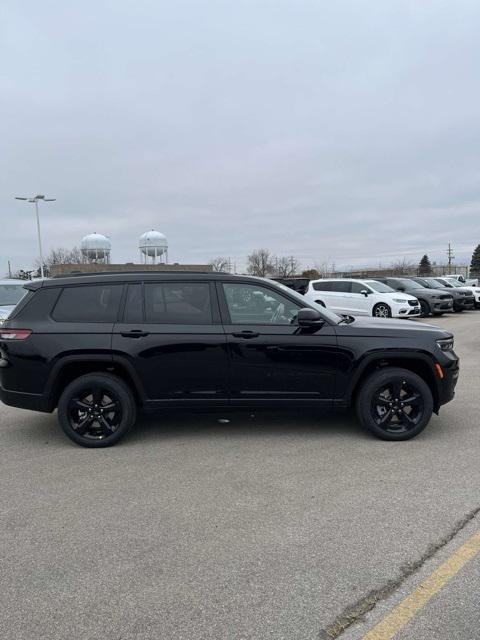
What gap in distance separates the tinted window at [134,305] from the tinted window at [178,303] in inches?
2.6

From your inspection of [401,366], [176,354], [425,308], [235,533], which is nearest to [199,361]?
[176,354]

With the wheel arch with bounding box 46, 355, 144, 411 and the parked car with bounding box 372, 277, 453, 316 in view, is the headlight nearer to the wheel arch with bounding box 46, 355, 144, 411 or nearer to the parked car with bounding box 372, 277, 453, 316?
the wheel arch with bounding box 46, 355, 144, 411

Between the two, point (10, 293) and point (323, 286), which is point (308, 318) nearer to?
point (10, 293)

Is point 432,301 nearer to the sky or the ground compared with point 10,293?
nearer to the ground

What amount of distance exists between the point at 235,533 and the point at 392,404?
96.6 inches

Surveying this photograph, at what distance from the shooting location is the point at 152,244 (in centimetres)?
5181

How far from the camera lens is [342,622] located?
2400 millimetres

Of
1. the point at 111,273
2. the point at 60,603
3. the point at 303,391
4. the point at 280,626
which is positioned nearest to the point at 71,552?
the point at 60,603

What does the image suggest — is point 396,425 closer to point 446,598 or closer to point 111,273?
point 446,598

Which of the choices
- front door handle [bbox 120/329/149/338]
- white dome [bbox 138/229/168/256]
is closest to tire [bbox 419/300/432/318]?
front door handle [bbox 120/329/149/338]

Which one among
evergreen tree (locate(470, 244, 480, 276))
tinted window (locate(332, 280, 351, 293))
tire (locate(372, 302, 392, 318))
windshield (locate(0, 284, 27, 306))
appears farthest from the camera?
evergreen tree (locate(470, 244, 480, 276))

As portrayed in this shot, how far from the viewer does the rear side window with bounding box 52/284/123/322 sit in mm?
5055

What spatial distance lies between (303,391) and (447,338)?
1663 mm

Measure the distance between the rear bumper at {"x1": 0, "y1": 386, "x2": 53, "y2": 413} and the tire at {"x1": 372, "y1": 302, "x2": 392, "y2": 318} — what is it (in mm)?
13991
